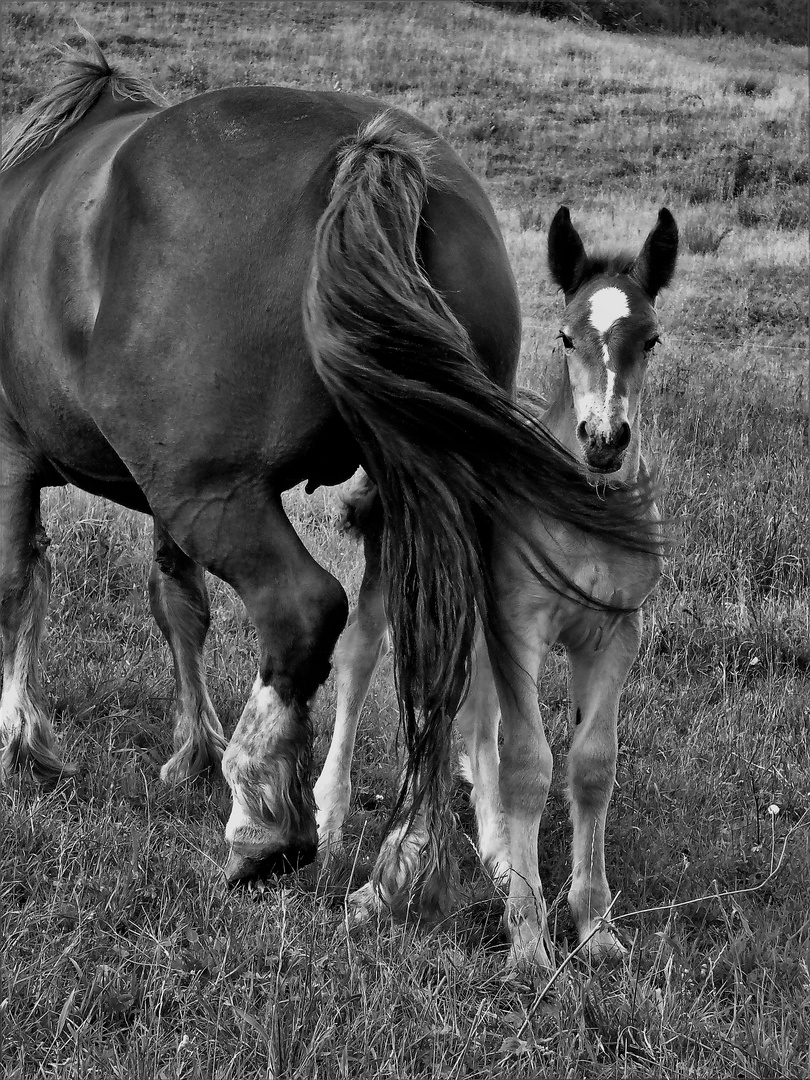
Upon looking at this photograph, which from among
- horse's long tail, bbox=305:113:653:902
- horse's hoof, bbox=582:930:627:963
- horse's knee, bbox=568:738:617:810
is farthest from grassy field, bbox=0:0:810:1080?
horse's long tail, bbox=305:113:653:902

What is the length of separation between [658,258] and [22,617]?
2317 millimetres

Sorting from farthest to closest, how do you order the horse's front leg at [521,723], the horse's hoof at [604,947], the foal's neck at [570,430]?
1. the foal's neck at [570,430]
2. the horse's front leg at [521,723]
3. the horse's hoof at [604,947]

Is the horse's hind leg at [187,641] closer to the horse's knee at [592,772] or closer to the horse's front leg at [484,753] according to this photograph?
the horse's front leg at [484,753]

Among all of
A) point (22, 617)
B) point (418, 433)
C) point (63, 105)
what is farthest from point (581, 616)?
point (63, 105)

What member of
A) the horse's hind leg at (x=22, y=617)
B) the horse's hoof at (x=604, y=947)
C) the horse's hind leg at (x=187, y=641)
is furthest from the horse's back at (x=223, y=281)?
the horse's hoof at (x=604, y=947)

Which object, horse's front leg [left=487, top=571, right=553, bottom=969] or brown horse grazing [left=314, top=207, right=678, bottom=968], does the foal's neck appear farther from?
horse's front leg [left=487, top=571, right=553, bottom=969]

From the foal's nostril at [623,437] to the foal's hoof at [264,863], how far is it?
1.29m

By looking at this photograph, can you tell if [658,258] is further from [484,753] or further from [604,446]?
[484,753]

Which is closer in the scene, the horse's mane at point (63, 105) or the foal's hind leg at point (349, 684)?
the horse's mane at point (63, 105)

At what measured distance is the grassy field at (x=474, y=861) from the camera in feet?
6.93

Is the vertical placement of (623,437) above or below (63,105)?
below

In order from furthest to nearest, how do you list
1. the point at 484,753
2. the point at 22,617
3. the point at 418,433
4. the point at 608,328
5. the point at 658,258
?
the point at 22,617 < the point at 484,753 < the point at 658,258 < the point at 608,328 < the point at 418,433

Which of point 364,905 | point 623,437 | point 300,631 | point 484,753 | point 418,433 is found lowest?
point 484,753

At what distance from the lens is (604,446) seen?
264 centimetres
